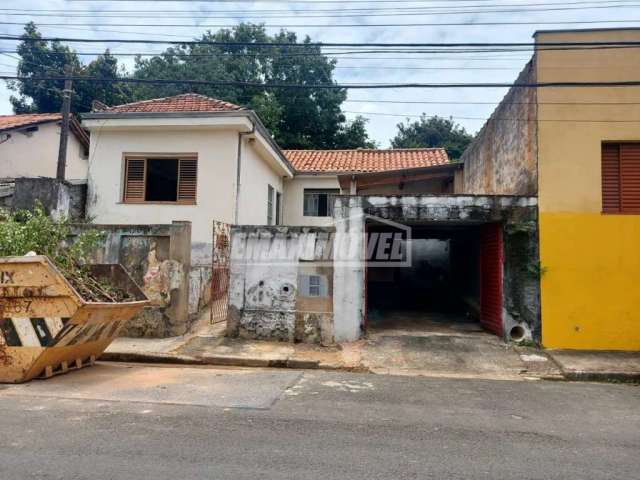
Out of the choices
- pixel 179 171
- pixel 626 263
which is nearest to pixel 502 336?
pixel 626 263

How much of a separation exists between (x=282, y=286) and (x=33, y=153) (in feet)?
45.7

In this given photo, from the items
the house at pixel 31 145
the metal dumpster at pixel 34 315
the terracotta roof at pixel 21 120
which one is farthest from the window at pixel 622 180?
the terracotta roof at pixel 21 120

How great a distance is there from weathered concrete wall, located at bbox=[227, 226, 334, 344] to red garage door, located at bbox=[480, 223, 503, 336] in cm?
343

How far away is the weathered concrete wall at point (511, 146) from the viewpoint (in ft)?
32.2

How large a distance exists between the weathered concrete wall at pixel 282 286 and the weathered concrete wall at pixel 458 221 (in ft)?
0.99

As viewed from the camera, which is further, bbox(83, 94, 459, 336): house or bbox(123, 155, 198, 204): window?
bbox(123, 155, 198, 204): window

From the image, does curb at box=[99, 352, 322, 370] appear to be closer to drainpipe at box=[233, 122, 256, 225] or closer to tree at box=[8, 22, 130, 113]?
drainpipe at box=[233, 122, 256, 225]

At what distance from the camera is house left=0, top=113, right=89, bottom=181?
17984 millimetres

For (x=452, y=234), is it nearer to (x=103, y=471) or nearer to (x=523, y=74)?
(x=523, y=74)

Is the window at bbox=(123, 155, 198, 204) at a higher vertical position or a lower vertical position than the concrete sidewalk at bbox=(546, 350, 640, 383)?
higher

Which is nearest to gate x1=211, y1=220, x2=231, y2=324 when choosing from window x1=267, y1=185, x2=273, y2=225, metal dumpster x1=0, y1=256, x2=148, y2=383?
metal dumpster x1=0, y1=256, x2=148, y2=383

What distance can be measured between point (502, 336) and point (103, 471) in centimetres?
795

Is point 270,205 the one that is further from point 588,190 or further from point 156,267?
point 588,190

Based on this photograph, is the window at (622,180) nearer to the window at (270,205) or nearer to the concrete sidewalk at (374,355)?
the concrete sidewalk at (374,355)
